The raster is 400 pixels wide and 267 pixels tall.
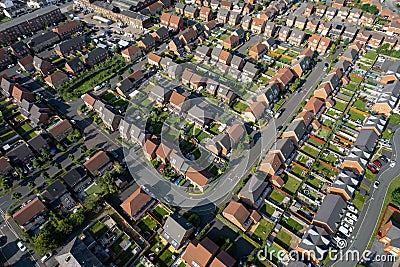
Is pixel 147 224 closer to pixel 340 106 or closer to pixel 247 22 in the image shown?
pixel 340 106

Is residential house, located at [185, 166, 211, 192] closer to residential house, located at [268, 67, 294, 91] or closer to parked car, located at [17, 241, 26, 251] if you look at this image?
parked car, located at [17, 241, 26, 251]

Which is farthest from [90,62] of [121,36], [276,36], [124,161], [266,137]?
[276,36]

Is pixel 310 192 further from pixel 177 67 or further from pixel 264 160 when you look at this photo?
pixel 177 67

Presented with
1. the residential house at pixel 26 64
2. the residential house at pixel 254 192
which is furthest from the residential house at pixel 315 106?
the residential house at pixel 26 64

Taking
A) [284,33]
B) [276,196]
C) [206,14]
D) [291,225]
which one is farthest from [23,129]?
[284,33]

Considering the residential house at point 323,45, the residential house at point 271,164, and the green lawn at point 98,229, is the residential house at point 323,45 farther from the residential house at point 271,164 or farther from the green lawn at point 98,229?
the green lawn at point 98,229
